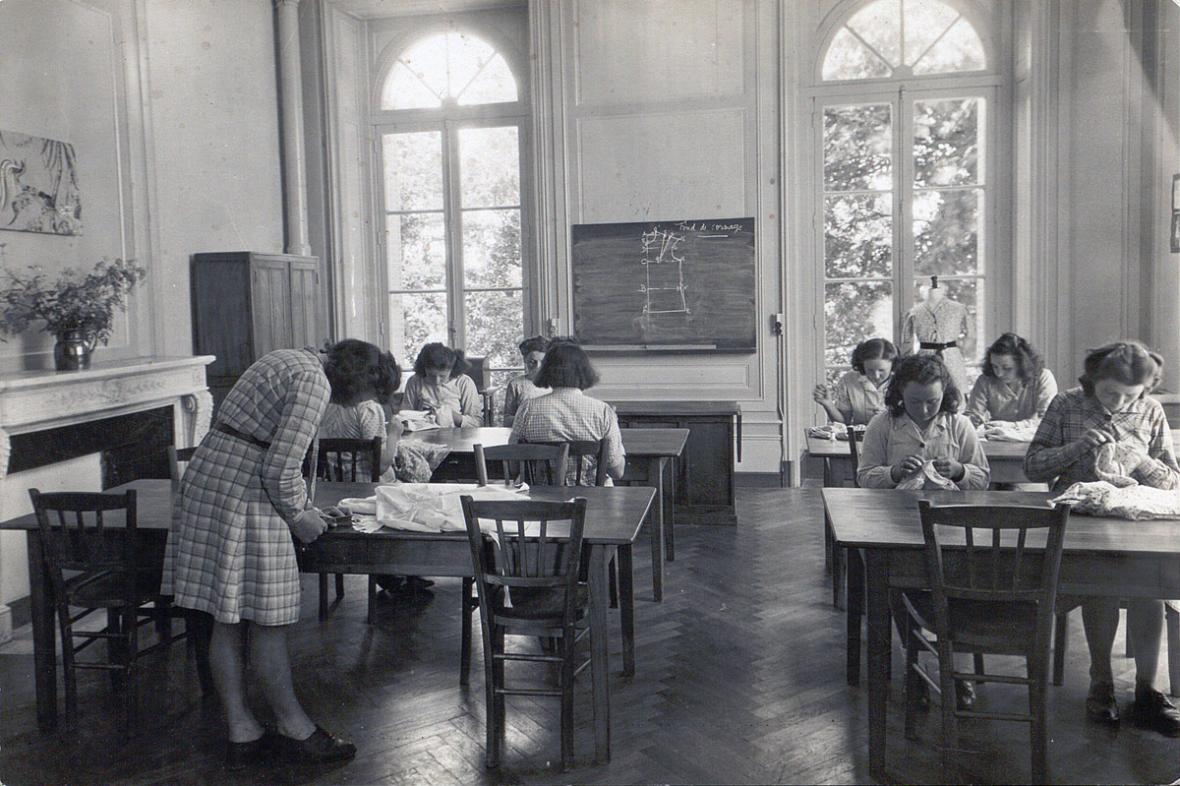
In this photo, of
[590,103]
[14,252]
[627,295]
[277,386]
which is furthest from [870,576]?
[590,103]

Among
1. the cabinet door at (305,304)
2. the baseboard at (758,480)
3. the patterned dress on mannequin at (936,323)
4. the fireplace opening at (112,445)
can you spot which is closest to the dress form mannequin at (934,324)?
the patterned dress on mannequin at (936,323)

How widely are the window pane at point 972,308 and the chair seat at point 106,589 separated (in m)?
6.32

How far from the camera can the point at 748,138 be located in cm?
753

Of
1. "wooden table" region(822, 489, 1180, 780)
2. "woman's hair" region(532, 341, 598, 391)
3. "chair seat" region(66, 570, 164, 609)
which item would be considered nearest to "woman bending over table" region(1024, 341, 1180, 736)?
"wooden table" region(822, 489, 1180, 780)

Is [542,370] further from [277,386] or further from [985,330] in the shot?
[985,330]

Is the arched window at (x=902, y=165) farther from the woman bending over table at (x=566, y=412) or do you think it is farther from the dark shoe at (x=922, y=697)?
the dark shoe at (x=922, y=697)

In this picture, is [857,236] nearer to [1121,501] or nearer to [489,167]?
[489,167]

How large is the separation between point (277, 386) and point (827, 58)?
626cm

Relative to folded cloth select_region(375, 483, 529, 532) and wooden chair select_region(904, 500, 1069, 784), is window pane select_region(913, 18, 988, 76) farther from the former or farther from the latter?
folded cloth select_region(375, 483, 529, 532)

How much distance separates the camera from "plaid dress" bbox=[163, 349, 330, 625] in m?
2.93

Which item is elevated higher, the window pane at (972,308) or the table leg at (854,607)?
the window pane at (972,308)

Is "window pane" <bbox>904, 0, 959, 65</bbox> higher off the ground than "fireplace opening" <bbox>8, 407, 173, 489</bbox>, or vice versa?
"window pane" <bbox>904, 0, 959, 65</bbox>

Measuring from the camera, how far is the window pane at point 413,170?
859 centimetres

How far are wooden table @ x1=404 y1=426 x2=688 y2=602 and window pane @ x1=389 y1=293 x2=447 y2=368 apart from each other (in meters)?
3.24
